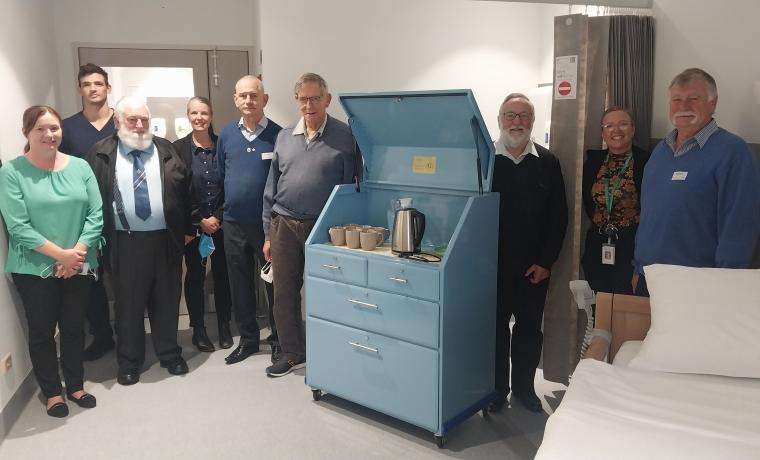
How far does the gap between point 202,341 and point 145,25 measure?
7.89ft

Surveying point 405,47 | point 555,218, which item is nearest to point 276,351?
point 555,218

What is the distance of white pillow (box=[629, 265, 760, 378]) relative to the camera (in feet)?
6.41

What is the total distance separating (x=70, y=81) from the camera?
4.52 metres

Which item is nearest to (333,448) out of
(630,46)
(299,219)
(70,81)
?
(299,219)

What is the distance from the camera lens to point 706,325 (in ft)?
6.66

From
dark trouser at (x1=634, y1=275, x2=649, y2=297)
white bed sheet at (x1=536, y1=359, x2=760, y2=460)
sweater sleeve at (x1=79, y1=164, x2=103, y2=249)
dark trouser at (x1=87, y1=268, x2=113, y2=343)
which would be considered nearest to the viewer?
white bed sheet at (x1=536, y1=359, x2=760, y2=460)

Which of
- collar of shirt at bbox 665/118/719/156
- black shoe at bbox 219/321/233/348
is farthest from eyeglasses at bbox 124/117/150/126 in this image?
collar of shirt at bbox 665/118/719/156

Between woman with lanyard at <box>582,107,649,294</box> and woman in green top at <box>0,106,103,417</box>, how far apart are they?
7.95 ft

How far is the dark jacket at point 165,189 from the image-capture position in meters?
3.27

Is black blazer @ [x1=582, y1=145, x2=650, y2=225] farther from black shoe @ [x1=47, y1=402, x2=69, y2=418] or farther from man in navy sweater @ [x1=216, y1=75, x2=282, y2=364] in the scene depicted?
black shoe @ [x1=47, y1=402, x2=69, y2=418]

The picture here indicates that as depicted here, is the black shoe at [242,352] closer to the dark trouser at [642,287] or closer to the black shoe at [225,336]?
the black shoe at [225,336]

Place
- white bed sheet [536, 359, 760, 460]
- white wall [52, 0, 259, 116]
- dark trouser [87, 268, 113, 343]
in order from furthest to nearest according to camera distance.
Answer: white wall [52, 0, 259, 116], dark trouser [87, 268, 113, 343], white bed sheet [536, 359, 760, 460]

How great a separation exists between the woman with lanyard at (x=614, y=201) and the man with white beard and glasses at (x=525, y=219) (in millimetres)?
160

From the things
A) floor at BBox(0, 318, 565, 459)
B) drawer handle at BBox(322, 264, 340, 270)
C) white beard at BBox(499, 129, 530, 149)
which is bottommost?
floor at BBox(0, 318, 565, 459)
